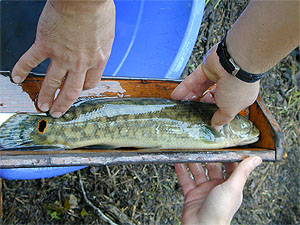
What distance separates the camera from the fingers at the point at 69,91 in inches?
63.5

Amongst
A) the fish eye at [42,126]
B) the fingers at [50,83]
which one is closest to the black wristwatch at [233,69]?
the fingers at [50,83]

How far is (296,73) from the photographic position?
383 cm

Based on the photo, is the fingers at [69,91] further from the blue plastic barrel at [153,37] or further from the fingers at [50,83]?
the blue plastic barrel at [153,37]

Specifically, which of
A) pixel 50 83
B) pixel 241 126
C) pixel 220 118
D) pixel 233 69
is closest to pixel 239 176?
pixel 220 118

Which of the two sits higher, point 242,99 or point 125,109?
point 242,99

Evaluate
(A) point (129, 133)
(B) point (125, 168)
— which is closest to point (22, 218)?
(B) point (125, 168)

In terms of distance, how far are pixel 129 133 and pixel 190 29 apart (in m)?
0.94

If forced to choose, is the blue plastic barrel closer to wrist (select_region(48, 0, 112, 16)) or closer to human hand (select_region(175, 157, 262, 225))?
human hand (select_region(175, 157, 262, 225))

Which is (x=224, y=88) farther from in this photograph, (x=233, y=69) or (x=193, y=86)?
(x=193, y=86)

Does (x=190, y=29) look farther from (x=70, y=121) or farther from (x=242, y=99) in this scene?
(x=70, y=121)

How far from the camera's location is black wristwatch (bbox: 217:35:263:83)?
1646 mm

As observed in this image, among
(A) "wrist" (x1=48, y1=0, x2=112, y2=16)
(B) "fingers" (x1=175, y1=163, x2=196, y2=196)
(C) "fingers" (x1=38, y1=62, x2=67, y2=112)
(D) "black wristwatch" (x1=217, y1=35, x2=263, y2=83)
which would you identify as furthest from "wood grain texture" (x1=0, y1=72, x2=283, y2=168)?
(A) "wrist" (x1=48, y1=0, x2=112, y2=16)

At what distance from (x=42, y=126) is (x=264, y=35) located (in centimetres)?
150

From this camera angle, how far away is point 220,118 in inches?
83.0
